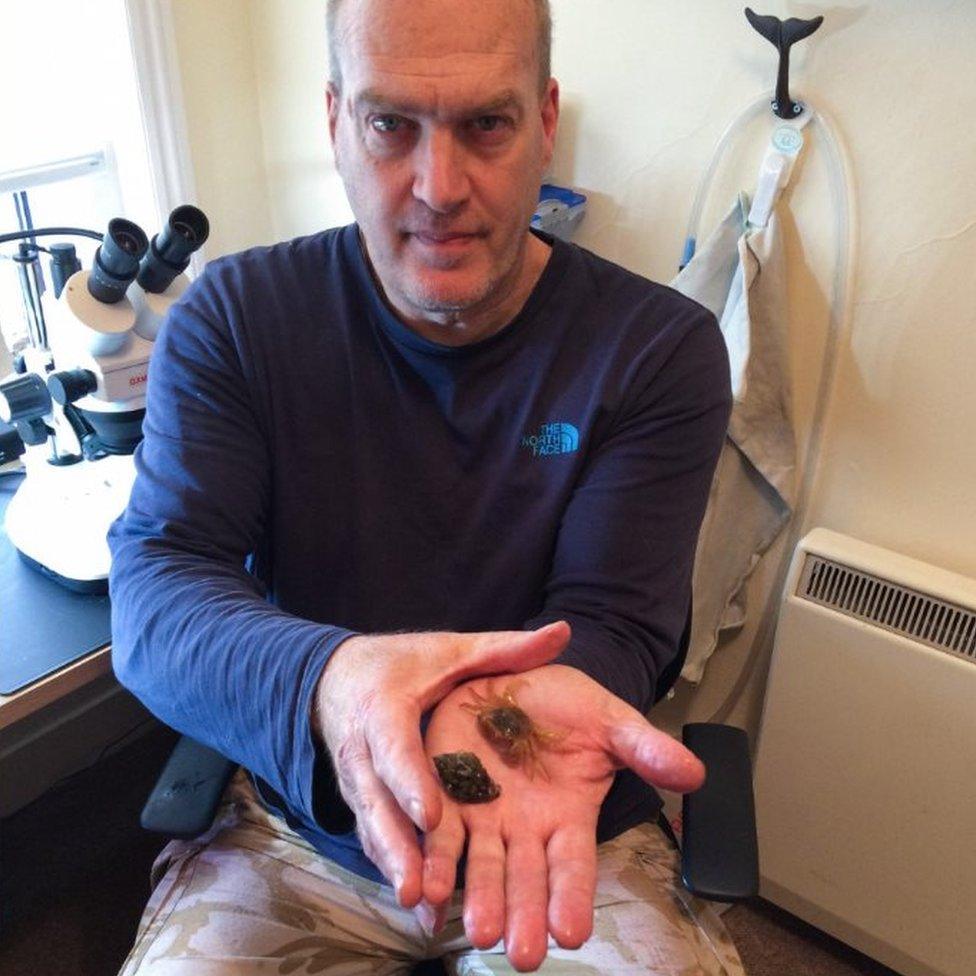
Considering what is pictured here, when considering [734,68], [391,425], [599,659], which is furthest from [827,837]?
[734,68]

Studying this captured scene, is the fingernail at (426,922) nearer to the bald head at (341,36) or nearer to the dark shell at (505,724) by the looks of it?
the dark shell at (505,724)

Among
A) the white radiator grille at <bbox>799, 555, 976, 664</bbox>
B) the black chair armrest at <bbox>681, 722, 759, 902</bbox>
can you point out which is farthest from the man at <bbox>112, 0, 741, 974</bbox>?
the white radiator grille at <bbox>799, 555, 976, 664</bbox>

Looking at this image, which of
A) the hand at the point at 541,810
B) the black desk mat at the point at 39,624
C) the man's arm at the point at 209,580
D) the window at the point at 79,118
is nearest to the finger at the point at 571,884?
the hand at the point at 541,810

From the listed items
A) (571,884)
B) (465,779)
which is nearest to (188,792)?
(465,779)

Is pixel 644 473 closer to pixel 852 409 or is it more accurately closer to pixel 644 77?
pixel 852 409

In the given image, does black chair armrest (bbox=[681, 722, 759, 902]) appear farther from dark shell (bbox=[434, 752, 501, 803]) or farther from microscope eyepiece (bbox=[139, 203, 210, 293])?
microscope eyepiece (bbox=[139, 203, 210, 293])
